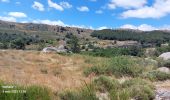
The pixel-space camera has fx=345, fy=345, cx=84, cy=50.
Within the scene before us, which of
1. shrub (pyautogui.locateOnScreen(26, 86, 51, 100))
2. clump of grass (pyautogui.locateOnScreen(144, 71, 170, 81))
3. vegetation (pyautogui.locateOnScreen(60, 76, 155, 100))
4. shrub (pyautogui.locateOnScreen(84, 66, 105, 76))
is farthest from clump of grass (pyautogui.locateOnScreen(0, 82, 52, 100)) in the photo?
shrub (pyautogui.locateOnScreen(84, 66, 105, 76))

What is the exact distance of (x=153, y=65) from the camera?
74.5 ft

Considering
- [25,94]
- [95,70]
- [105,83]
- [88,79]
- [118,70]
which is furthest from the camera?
[95,70]

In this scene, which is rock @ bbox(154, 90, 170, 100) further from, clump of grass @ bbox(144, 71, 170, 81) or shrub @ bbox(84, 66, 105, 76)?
shrub @ bbox(84, 66, 105, 76)

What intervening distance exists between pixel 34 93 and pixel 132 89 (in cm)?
509

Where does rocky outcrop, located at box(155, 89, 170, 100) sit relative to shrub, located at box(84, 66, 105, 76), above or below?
above

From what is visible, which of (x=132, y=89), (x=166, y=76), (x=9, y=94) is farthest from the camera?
(x=166, y=76)

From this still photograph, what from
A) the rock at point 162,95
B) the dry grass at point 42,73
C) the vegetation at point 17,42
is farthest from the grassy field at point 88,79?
the vegetation at point 17,42

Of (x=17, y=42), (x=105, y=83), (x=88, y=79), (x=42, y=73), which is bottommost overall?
(x=17, y=42)

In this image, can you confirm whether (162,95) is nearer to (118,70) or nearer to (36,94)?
(36,94)

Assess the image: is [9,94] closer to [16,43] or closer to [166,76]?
[166,76]

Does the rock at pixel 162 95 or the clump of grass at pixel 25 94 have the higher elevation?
the clump of grass at pixel 25 94

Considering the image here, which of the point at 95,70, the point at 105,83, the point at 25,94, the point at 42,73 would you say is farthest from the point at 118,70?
the point at 25,94

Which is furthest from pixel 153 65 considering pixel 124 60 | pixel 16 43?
pixel 16 43

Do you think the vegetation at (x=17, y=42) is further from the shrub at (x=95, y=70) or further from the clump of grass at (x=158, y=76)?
the clump of grass at (x=158, y=76)
